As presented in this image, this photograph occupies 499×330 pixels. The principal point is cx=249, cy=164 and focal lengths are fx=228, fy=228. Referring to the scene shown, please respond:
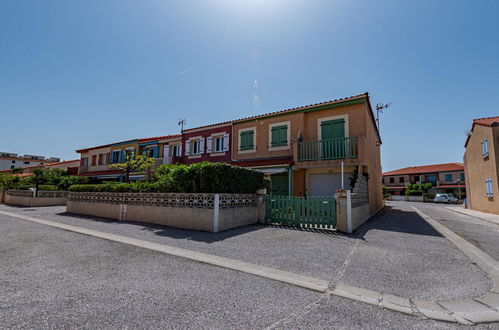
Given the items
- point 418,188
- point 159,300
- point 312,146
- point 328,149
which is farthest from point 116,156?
point 418,188

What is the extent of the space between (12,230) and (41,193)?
1144 cm

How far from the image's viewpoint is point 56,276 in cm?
363

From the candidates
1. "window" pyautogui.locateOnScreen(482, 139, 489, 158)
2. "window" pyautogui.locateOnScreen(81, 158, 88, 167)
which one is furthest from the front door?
"window" pyautogui.locateOnScreen(81, 158, 88, 167)

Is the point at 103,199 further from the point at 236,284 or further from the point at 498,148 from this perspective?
the point at 498,148

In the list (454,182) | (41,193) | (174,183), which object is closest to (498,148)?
(174,183)

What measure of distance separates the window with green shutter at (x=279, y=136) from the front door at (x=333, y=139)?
7.50 feet

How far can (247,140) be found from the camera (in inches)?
631

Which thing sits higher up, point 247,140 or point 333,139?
point 247,140

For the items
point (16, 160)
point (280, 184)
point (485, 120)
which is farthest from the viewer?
point (16, 160)

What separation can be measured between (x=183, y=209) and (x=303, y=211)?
4.38 m

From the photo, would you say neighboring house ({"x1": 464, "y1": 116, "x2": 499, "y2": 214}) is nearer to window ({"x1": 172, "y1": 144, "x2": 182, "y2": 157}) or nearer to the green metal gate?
the green metal gate

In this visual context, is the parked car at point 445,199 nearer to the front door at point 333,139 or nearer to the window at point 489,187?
the window at point 489,187

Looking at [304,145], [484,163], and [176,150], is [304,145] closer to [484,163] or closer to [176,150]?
[176,150]

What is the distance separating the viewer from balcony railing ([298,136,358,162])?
38.5ft
